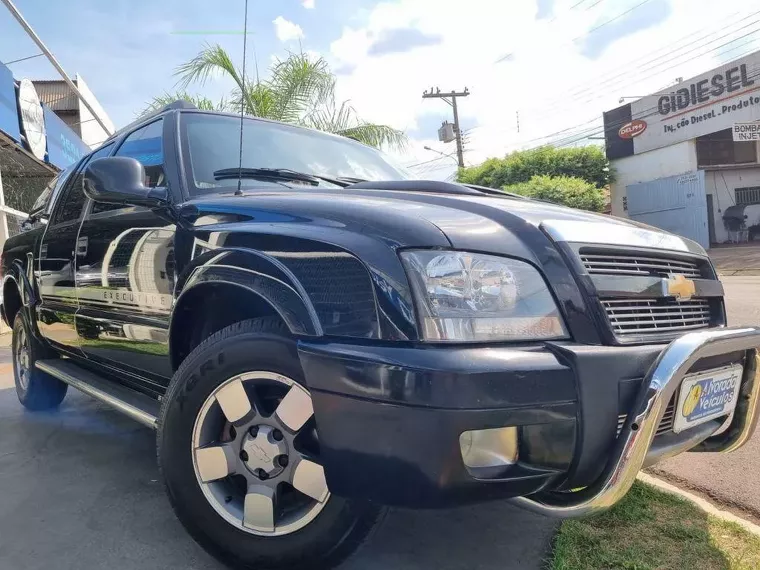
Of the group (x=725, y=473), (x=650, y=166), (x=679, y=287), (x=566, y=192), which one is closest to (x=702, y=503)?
(x=725, y=473)

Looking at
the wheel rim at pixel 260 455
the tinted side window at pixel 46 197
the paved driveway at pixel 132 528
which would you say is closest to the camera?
the wheel rim at pixel 260 455

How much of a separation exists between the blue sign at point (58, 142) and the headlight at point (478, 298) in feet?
45.1

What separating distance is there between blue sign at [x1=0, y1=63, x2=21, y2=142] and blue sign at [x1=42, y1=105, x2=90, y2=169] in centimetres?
200

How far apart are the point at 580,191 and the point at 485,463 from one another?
23.2 metres

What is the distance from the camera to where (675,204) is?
25.1 m

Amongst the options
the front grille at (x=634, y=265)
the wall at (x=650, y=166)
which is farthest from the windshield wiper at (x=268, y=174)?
the wall at (x=650, y=166)

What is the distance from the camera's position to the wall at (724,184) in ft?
82.0

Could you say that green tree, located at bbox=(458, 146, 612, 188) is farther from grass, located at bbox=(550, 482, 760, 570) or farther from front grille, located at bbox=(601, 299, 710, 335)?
front grille, located at bbox=(601, 299, 710, 335)

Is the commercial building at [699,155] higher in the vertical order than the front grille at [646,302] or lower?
higher

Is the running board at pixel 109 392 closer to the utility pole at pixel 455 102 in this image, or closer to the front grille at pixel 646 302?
the front grille at pixel 646 302

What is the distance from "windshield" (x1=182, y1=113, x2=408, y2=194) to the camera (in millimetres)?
2766

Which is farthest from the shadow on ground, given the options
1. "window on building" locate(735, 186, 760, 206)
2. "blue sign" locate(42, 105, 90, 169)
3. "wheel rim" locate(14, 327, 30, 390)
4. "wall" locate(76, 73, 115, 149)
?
"window on building" locate(735, 186, 760, 206)

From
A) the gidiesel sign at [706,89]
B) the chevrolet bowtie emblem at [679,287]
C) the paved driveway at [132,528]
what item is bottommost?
the paved driveway at [132,528]

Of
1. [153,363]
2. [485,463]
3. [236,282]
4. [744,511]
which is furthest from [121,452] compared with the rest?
[744,511]
